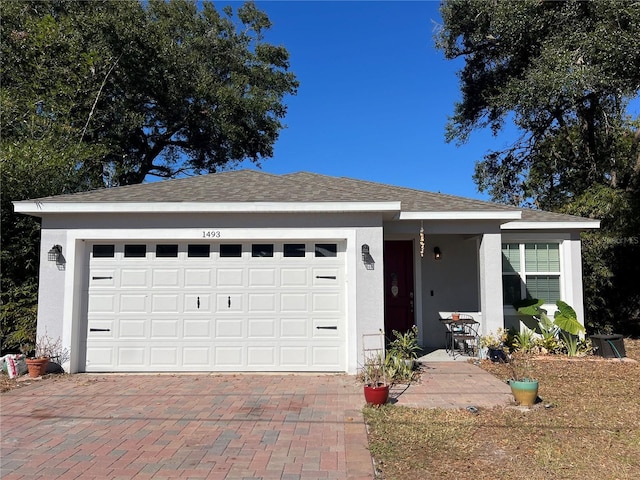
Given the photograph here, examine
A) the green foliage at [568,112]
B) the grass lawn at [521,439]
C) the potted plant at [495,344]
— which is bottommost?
the grass lawn at [521,439]

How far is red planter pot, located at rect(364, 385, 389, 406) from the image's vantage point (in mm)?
5906

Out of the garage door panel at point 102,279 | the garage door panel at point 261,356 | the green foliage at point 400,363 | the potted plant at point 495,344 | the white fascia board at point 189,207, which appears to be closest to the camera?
the green foliage at point 400,363

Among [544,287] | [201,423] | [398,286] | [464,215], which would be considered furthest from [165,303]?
[544,287]

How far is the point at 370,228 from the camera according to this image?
816 centimetres

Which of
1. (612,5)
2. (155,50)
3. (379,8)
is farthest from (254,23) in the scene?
(612,5)

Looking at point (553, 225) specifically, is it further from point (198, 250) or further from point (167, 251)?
point (167, 251)

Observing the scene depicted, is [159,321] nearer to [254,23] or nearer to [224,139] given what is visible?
[224,139]

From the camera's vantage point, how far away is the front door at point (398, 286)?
1045cm

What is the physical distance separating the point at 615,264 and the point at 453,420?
502 inches

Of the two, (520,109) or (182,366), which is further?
(520,109)

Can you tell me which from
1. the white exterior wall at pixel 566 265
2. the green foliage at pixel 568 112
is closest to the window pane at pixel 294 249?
the white exterior wall at pixel 566 265

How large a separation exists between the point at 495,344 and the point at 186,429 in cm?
638

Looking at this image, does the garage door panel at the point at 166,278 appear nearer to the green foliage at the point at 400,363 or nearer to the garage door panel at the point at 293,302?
the garage door panel at the point at 293,302

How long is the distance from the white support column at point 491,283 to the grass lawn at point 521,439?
223 centimetres
